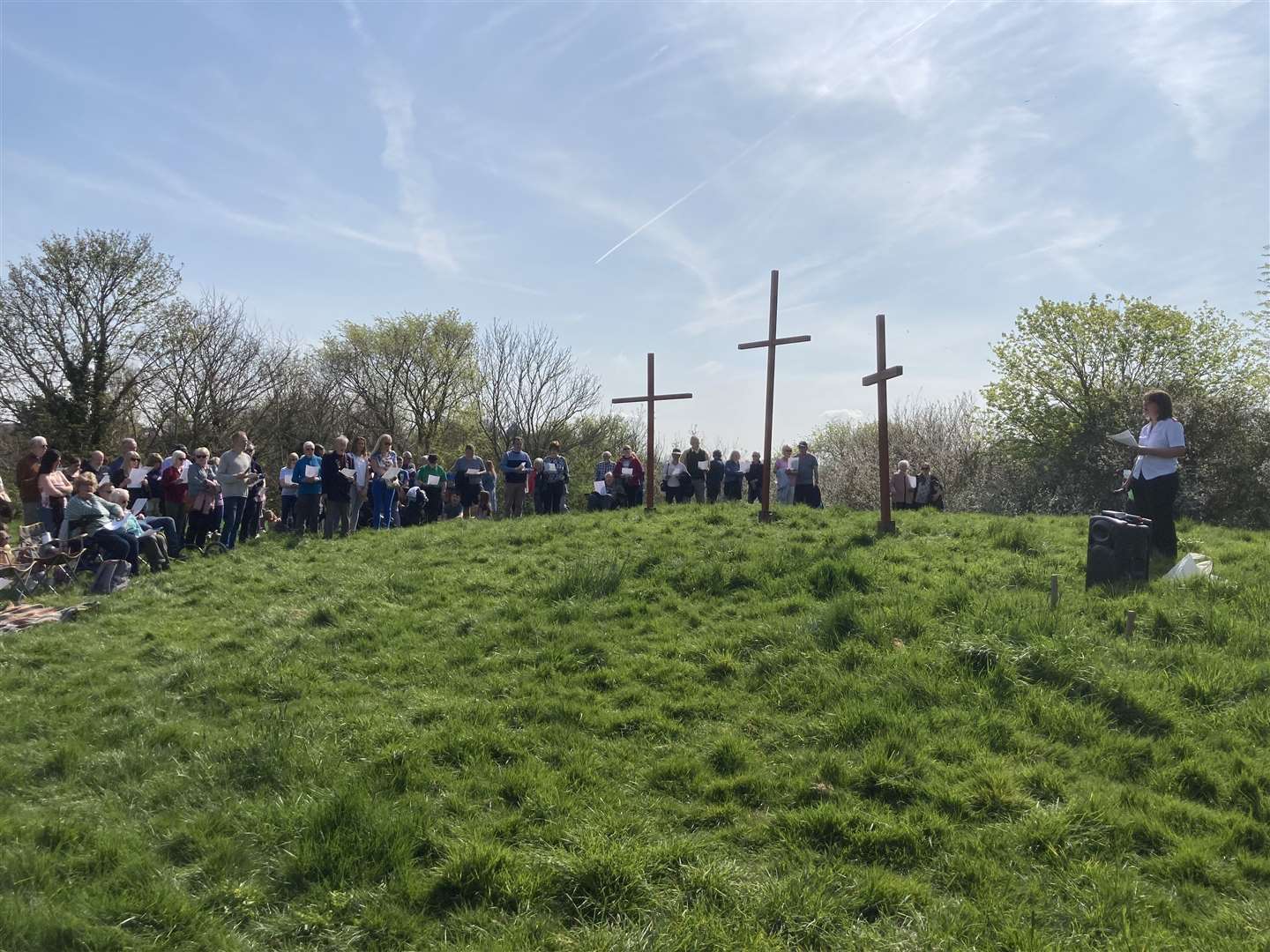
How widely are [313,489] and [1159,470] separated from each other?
1287 centimetres

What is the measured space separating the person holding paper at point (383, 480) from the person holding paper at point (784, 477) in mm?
8081

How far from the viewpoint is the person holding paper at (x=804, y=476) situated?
16.3 meters

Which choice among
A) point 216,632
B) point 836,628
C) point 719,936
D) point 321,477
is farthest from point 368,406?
point 719,936

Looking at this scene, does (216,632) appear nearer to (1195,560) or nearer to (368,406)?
(1195,560)

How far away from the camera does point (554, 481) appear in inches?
725

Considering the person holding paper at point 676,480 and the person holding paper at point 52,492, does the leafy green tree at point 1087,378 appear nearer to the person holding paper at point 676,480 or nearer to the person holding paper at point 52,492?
the person holding paper at point 676,480

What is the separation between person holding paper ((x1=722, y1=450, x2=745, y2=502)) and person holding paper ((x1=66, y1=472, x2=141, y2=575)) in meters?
12.1

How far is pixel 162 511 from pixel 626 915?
41.9 feet

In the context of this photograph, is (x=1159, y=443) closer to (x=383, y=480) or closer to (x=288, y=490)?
(x=383, y=480)

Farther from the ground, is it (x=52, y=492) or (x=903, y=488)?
(x=903, y=488)

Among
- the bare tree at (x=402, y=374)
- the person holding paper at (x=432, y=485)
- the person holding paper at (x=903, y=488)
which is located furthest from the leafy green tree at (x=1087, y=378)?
the bare tree at (x=402, y=374)

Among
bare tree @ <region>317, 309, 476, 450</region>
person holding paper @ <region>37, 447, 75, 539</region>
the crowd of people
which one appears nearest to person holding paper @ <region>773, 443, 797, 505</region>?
the crowd of people

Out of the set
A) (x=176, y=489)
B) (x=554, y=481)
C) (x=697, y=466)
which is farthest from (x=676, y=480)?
(x=176, y=489)

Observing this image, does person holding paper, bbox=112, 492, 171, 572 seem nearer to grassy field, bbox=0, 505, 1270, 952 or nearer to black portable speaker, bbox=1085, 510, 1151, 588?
grassy field, bbox=0, 505, 1270, 952
